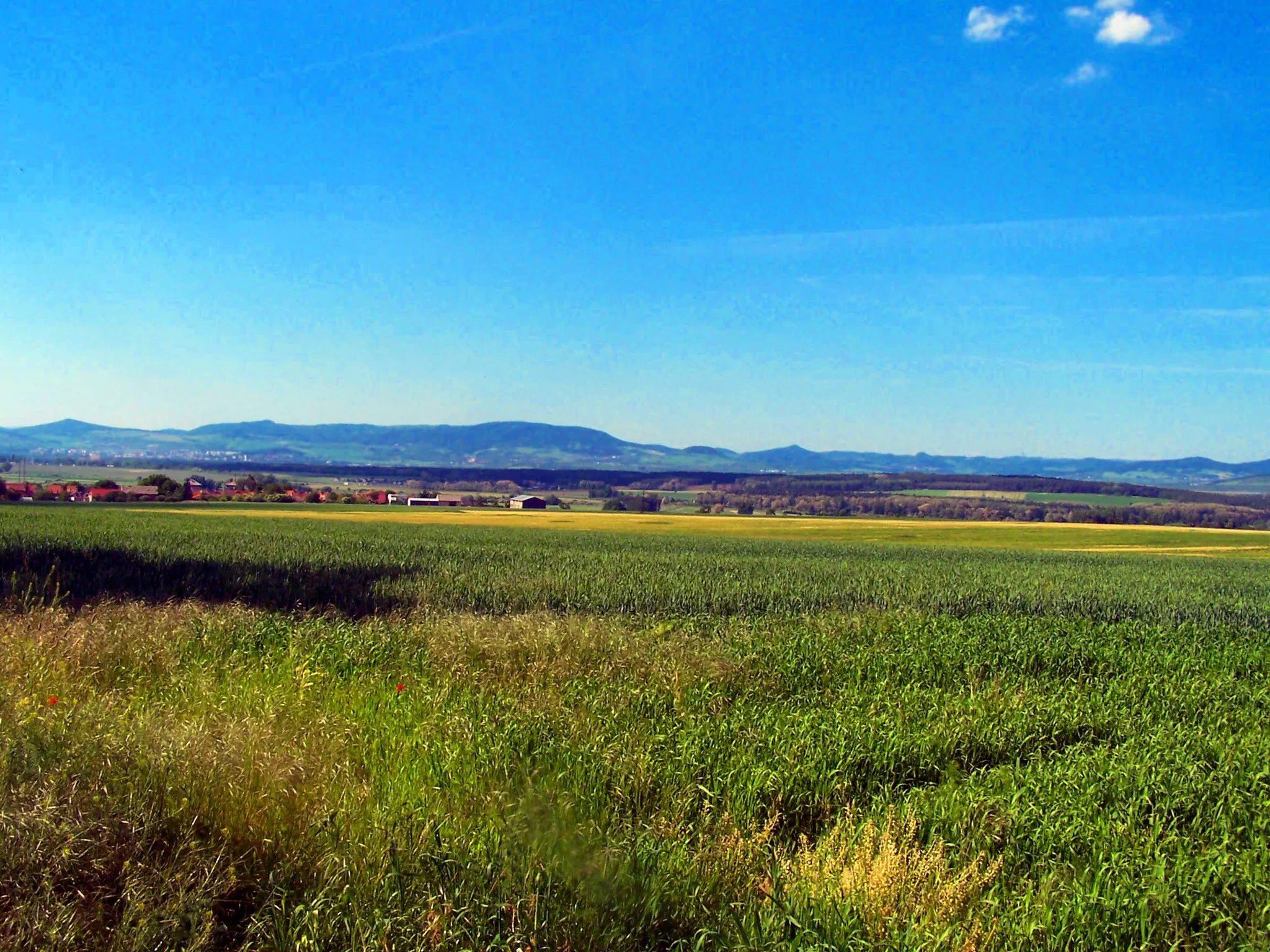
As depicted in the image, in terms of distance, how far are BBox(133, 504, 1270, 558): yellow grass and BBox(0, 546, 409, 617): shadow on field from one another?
101 ft

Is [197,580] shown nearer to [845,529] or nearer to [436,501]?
[845,529]

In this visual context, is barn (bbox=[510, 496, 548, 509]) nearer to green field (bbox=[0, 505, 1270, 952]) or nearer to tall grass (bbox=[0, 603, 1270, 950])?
green field (bbox=[0, 505, 1270, 952])

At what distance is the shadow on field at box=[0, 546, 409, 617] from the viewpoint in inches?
691

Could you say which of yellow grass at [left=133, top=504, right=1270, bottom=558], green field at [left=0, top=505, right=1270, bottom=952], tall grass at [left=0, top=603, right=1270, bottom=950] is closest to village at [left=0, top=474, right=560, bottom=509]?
yellow grass at [left=133, top=504, right=1270, bottom=558]

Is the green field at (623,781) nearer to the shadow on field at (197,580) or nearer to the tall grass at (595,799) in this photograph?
the tall grass at (595,799)

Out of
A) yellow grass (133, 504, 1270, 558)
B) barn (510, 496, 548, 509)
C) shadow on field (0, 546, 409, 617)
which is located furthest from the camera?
barn (510, 496, 548, 509)

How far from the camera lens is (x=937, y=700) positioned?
387 inches

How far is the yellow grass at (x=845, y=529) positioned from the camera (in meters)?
55.9

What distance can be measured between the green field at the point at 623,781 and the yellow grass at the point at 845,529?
41905 mm

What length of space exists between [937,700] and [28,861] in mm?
8527

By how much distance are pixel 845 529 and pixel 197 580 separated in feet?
174

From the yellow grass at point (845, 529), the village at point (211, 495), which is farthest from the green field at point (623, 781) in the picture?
the village at point (211, 495)

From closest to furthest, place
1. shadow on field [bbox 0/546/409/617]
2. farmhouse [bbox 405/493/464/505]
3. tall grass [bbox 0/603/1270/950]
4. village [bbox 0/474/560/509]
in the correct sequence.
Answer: tall grass [bbox 0/603/1270/950], shadow on field [bbox 0/546/409/617], village [bbox 0/474/560/509], farmhouse [bbox 405/493/464/505]

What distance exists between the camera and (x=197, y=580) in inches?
837
